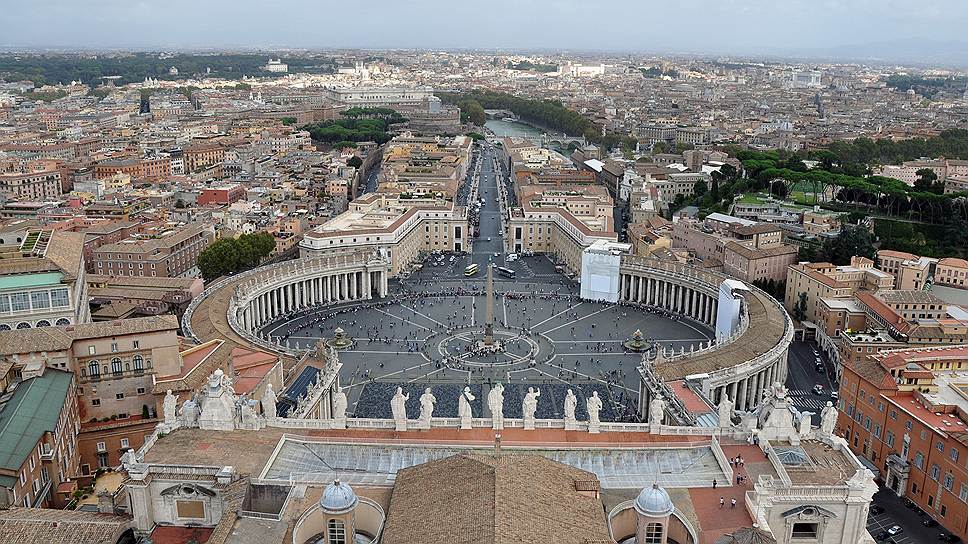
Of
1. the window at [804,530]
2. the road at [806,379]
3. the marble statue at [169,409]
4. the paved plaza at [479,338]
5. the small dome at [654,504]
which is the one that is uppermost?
the small dome at [654,504]

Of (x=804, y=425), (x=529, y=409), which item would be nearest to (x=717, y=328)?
(x=804, y=425)

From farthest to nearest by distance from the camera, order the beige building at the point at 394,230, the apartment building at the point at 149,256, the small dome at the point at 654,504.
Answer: the beige building at the point at 394,230 → the apartment building at the point at 149,256 → the small dome at the point at 654,504

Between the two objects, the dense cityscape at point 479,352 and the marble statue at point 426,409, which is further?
the marble statue at point 426,409

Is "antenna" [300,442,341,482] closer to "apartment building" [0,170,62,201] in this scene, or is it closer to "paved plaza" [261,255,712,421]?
"paved plaza" [261,255,712,421]

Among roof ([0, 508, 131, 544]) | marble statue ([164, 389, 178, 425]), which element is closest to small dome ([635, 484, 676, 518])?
roof ([0, 508, 131, 544])

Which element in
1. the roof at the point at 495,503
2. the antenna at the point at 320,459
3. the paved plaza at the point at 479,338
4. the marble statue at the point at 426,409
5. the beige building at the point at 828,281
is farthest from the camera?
the beige building at the point at 828,281

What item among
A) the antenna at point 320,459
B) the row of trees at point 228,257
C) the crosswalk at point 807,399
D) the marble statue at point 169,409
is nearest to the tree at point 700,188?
the crosswalk at point 807,399

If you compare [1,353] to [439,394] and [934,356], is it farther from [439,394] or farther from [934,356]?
[934,356]

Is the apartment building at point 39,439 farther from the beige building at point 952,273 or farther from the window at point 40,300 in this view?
the beige building at point 952,273

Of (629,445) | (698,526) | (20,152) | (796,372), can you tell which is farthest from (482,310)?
(20,152)
